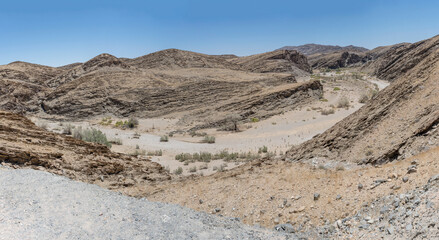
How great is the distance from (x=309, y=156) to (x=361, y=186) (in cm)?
282

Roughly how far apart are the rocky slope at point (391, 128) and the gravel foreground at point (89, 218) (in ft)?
9.92

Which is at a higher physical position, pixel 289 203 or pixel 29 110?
pixel 29 110

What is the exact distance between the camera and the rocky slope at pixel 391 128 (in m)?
5.68

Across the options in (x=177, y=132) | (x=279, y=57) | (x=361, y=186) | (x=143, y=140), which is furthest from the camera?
(x=279, y=57)

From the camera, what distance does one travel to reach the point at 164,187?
7797mm

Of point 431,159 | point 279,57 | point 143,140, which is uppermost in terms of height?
point 279,57

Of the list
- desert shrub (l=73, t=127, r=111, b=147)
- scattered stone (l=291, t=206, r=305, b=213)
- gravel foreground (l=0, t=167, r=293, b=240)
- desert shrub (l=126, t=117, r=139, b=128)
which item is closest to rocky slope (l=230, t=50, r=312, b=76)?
desert shrub (l=126, t=117, r=139, b=128)

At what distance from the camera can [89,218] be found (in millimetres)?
4766

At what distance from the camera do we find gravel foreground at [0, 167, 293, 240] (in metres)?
4.23

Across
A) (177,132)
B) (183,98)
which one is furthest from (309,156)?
(183,98)

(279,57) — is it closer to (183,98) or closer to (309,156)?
(183,98)

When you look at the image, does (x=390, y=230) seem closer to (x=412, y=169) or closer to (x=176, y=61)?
(x=412, y=169)

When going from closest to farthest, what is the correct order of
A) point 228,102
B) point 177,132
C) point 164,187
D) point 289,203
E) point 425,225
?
point 425,225, point 289,203, point 164,187, point 177,132, point 228,102

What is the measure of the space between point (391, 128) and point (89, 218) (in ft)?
20.8
